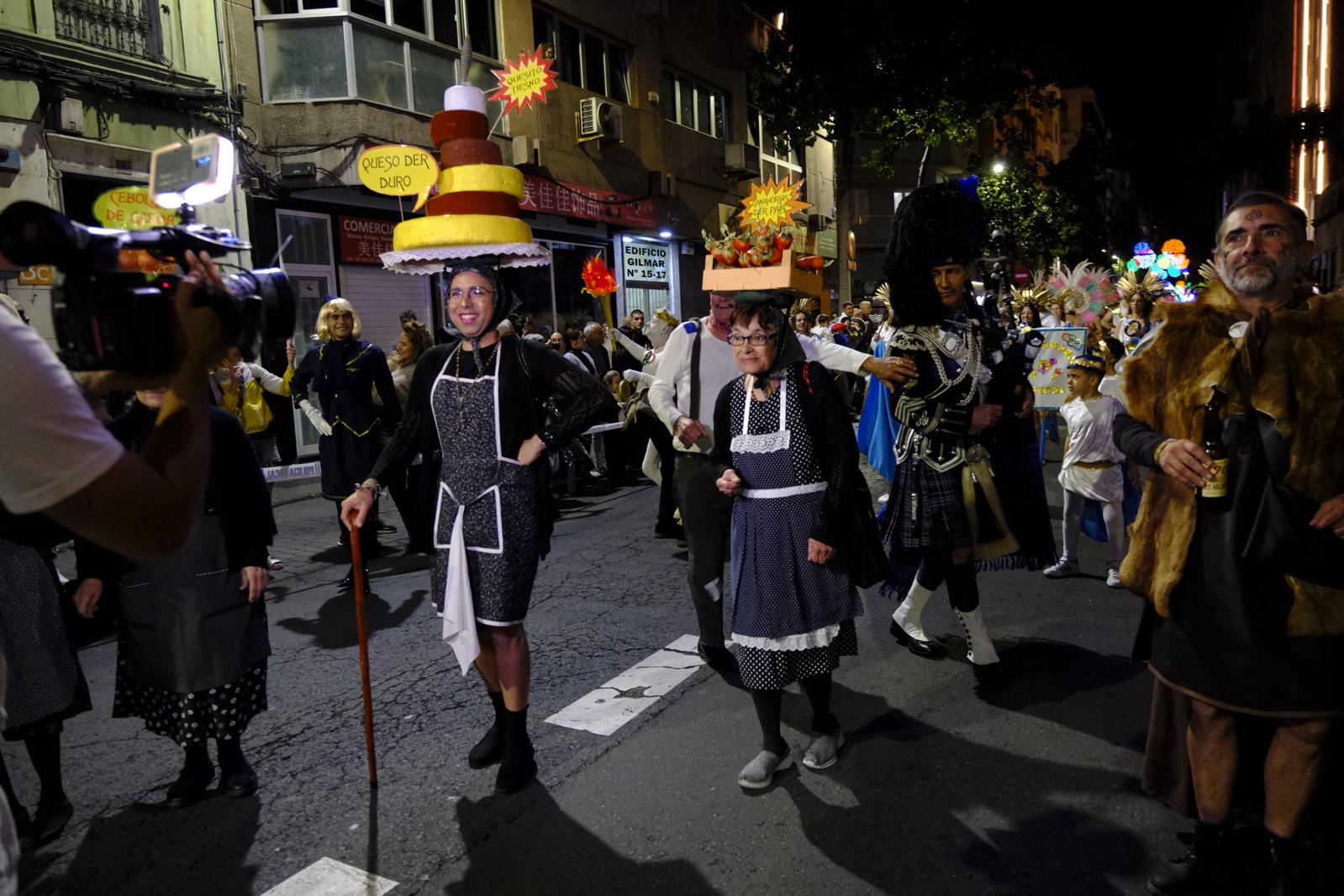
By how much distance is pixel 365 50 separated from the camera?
13.7 metres

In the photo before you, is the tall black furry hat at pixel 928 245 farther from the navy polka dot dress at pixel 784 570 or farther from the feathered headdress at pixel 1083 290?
the feathered headdress at pixel 1083 290

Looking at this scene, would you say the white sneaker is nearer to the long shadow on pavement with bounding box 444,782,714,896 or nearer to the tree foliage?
the long shadow on pavement with bounding box 444,782,714,896

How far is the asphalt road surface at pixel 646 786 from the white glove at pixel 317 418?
2.20 m

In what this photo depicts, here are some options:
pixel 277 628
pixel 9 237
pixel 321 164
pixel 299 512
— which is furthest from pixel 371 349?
pixel 321 164

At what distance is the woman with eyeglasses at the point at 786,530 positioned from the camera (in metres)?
3.57

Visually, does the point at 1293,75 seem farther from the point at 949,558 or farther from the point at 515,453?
the point at 515,453

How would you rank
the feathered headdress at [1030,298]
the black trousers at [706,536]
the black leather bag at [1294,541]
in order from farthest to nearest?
the feathered headdress at [1030,298], the black trousers at [706,536], the black leather bag at [1294,541]

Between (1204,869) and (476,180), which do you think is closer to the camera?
(1204,869)

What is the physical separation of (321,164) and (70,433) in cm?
1295

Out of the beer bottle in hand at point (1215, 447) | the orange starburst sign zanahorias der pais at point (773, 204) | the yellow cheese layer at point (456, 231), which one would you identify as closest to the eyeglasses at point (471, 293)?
the yellow cheese layer at point (456, 231)

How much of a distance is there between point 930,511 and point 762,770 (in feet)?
5.23

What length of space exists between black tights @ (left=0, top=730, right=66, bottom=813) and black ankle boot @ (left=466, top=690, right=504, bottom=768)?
1543mm

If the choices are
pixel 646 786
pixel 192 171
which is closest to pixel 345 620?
pixel 646 786

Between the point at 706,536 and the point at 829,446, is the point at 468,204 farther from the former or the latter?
the point at 706,536
